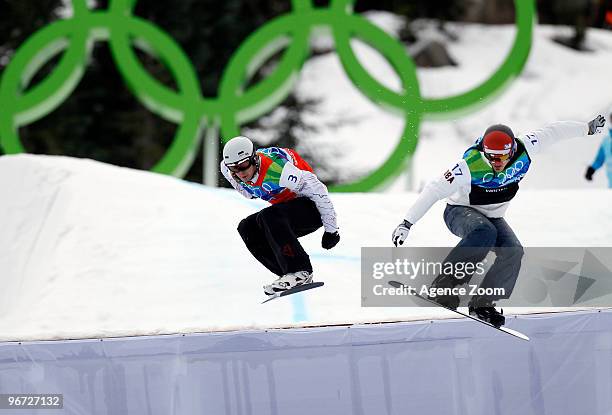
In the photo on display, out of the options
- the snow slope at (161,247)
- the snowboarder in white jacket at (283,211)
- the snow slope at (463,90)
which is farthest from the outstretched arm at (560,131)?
the snow slope at (463,90)

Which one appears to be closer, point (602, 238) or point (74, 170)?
point (602, 238)

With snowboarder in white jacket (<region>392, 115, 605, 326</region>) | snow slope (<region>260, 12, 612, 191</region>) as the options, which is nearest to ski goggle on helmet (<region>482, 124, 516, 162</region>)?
snowboarder in white jacket (<region>392, 115, 605, 326</region>)

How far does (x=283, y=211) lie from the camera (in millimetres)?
7277

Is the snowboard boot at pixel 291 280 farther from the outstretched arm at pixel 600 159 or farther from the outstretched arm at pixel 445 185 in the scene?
the outstretched arm at pixel 600 159

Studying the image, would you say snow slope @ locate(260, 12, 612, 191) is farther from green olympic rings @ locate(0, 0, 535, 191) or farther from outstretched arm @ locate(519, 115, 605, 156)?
outstretched arm @ locate(519, 115, 605, 156)

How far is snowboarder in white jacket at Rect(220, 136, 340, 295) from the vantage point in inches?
286

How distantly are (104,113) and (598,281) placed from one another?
16.1m

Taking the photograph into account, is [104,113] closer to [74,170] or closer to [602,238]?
[74,170]

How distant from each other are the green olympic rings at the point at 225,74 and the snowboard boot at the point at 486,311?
627 cm

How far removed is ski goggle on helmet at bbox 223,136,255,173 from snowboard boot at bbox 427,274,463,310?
1.56 meters

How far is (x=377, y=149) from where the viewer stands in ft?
90.2

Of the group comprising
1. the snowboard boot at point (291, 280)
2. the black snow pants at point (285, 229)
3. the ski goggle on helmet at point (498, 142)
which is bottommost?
the snowboard boot at point (291, 280)

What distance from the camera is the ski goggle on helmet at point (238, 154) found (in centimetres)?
702

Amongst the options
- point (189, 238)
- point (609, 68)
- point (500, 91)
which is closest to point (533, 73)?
point (609, 68)
